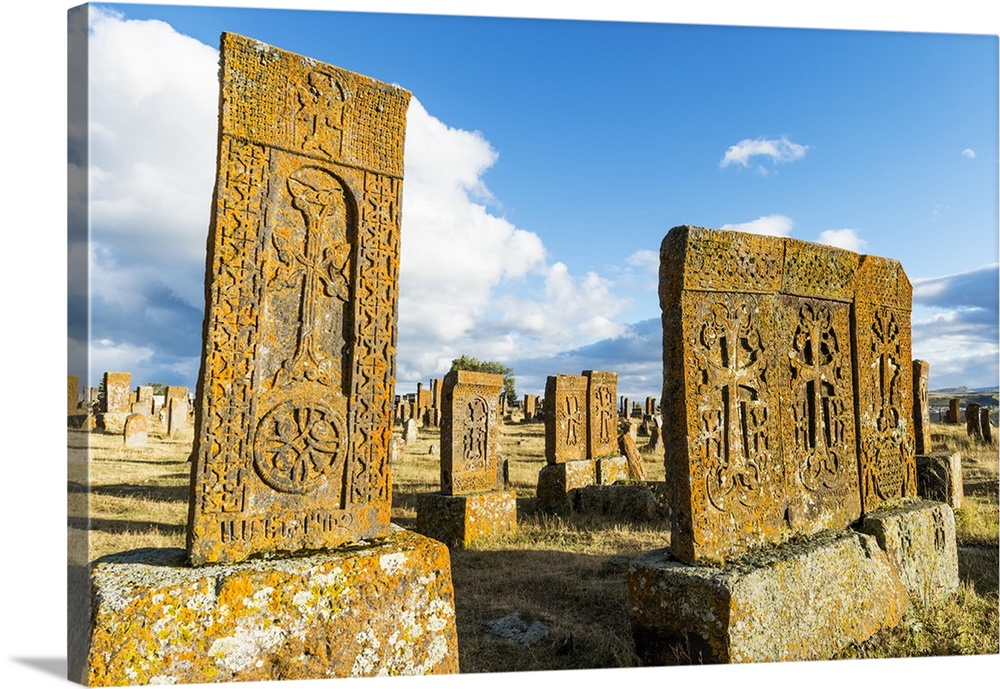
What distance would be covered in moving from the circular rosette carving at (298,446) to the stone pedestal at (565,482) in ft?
21.7

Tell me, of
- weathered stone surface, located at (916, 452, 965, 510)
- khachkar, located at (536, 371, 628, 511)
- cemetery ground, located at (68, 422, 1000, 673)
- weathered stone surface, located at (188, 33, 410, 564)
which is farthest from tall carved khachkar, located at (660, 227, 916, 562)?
khachkar, located at (536, 371, 628, 511)

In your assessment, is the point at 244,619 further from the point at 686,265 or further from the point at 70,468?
the point at 686,265

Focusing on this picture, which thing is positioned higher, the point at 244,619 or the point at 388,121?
the point at 388,121

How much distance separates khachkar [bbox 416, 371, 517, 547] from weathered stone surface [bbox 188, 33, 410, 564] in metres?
4.37

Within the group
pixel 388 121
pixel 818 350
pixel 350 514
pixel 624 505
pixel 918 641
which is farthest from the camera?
pixel 624 505

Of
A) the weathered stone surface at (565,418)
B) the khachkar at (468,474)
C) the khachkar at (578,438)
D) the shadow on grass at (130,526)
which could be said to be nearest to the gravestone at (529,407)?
the khachkar at (578,438)

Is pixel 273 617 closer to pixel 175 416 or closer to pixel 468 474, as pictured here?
pixel 468 474

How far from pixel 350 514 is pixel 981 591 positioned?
5.04 meters

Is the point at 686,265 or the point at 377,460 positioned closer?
the point at 377,460

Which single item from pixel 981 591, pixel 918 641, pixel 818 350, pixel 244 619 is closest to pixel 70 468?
pixel 244 619

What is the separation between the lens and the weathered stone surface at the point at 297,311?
2721 mm

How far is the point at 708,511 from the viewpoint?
11.7 feet

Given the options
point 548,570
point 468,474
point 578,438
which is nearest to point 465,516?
point 468,474

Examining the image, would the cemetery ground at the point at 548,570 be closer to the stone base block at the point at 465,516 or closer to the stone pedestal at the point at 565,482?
the stone base block at the point at 465,516
